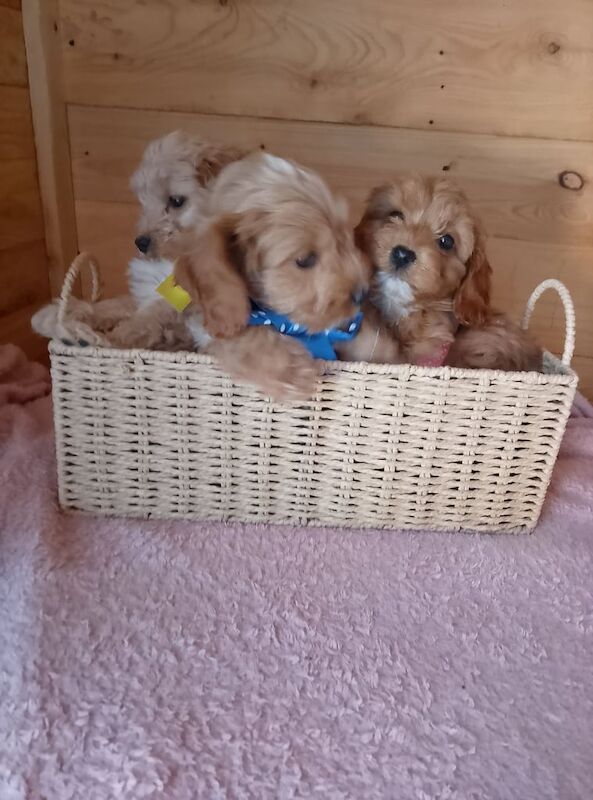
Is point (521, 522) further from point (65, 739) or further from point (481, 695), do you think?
point (65, 739)

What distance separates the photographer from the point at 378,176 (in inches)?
68.0

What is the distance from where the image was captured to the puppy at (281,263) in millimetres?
988

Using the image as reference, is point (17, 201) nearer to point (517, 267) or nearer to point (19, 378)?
point (19, 378)

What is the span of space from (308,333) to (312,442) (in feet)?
0.59

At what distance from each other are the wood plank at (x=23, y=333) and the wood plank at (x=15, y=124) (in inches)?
14.8

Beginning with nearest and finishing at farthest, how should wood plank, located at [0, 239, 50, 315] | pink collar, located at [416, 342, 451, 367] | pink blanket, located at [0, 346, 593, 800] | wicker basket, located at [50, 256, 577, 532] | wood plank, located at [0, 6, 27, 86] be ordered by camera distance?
pink blanket, located at [0, 346, 593, 800] < wicker basket, located at [50, 256, 577, 532] < pink collar, located at [416, 342, 451, 367] < wood plank, located at [0, 6, 27, 86] < wood plank, located at [0, 239, 50, 315]

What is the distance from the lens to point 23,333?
1790 millimetres

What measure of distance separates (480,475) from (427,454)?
11 cm

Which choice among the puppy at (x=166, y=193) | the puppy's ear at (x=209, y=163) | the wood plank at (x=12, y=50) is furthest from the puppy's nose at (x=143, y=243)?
the wood plank at (x=12, y=50)

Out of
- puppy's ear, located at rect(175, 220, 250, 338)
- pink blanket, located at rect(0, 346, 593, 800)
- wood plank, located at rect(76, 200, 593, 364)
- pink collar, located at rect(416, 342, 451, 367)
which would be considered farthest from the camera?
wood plank, located at rect(76, 200, 593, 364)

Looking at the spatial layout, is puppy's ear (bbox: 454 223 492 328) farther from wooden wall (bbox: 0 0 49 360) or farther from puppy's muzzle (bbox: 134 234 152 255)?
wooden wall (bbox: 0 0 49 360)

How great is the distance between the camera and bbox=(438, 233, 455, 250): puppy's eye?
1.20m

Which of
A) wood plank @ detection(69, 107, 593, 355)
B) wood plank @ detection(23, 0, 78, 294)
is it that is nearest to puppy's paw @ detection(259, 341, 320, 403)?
wood plank @ detection(69, 107, 593, 355)

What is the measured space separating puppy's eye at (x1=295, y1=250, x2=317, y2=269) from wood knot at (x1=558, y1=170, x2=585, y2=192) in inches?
39.0
